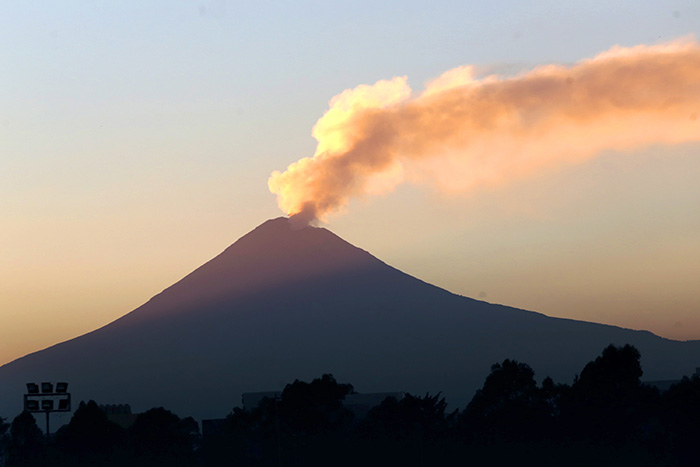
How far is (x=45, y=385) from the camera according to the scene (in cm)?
9125

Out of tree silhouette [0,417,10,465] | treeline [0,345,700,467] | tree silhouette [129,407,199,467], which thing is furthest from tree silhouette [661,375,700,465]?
tree silhouette [0,417,10,465]

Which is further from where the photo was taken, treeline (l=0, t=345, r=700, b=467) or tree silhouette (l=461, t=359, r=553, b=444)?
tree silhouette (l=461, t=359, r=553, b=444)

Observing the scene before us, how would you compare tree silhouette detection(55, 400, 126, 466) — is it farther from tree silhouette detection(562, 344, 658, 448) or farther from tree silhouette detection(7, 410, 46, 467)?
tree silhouette detection(562, 344, 658, 448)

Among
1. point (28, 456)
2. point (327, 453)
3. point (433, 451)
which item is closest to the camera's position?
point (433, 451)

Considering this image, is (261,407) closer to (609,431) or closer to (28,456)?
(28,456)

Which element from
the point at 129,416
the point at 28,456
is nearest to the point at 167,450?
the point at 28,456

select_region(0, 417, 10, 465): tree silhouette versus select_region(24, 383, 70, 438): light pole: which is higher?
select_region(24, 383, 70, 438): light pole

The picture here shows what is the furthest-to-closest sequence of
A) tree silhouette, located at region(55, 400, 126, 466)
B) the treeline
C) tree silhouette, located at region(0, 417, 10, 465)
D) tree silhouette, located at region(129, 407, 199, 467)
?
tree silhouette, located at region(0, 417, 10, 465), tree silhouette, located at region(55, 400, 126, 466), tree silhouette, located at region(129, 407, 199, 467), the treeline

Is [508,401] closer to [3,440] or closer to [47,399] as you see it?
[47,399]

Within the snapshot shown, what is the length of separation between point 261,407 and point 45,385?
16722 millimetres

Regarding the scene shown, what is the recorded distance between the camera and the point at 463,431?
6431cm

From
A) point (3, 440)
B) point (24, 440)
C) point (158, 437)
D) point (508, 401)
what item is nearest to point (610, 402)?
point (508, 401)

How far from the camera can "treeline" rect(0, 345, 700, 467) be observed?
5078 centimetres

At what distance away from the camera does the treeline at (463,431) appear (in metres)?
50.8
